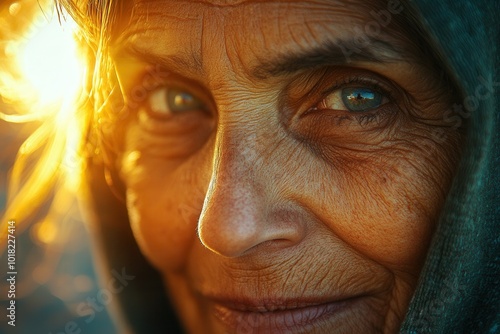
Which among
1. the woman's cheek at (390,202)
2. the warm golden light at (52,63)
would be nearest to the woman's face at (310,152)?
the woman's cheek at (390,202)

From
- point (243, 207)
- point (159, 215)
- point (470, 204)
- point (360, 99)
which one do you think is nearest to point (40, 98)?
point (159, 215)

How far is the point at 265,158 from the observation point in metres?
1.58

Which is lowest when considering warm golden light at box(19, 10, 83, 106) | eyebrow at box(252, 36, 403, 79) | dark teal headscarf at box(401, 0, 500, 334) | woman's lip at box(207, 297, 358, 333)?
woman's lip at box(207, 297, 358, 333)

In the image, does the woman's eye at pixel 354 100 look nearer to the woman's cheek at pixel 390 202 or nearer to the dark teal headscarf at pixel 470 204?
the woman's cheek at pixel 390 202

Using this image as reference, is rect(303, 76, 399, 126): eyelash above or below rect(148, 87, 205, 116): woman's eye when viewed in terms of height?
below

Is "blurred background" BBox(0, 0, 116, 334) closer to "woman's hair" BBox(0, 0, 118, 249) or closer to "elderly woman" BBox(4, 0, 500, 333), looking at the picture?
"woman's hair" BBox(0, 0, 118, 249)

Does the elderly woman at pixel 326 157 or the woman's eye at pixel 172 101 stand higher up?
the woman's eye at pixel 172 101

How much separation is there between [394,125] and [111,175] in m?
1.14

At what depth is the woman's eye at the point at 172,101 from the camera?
6.45 ft

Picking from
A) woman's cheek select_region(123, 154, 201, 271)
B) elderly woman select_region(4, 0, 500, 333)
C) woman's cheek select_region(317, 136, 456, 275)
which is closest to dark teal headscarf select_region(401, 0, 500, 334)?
elderly woman select_region(4, 0, 500, 333)

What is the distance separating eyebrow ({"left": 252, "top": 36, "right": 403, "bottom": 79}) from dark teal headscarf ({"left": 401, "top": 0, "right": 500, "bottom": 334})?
6.0 inches

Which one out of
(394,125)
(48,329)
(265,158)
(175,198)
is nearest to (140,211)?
(175,198)

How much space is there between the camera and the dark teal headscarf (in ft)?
4.12

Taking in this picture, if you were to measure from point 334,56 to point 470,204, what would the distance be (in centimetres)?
45
